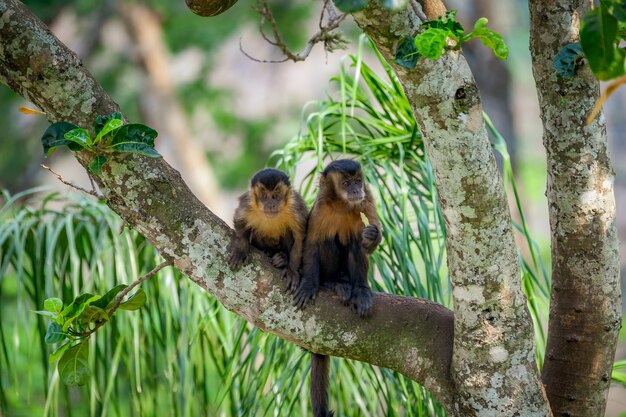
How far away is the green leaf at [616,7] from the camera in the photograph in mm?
1209

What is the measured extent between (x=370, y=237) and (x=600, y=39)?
1412mm

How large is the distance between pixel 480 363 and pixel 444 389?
0.48ft

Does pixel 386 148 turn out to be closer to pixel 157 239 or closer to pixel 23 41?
pixel 157 239

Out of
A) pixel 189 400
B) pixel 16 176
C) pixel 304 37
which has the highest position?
pixel 304 37

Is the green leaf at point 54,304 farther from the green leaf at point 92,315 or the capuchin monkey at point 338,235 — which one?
the capuchin monkey at point 338,235

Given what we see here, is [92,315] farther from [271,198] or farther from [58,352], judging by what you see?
[271,198]

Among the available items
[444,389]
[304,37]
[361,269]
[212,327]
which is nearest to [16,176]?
[304,37]

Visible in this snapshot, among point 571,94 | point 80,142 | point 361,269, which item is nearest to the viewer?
point 80,142

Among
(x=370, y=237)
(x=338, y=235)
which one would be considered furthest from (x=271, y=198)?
(x=370, y=237)

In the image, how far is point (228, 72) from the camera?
1262 centimetres

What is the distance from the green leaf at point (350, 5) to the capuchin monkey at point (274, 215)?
147 cm

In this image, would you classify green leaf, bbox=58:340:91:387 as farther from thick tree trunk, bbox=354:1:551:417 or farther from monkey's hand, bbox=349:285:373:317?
thick tree trunk, bbox=354:1:551:417

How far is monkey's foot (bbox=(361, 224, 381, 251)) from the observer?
2.53 m

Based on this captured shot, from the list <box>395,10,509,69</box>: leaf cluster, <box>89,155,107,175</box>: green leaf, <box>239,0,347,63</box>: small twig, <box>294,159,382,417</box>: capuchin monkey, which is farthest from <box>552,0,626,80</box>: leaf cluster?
<box>294,159,382,417</box>: capuchin monkey
